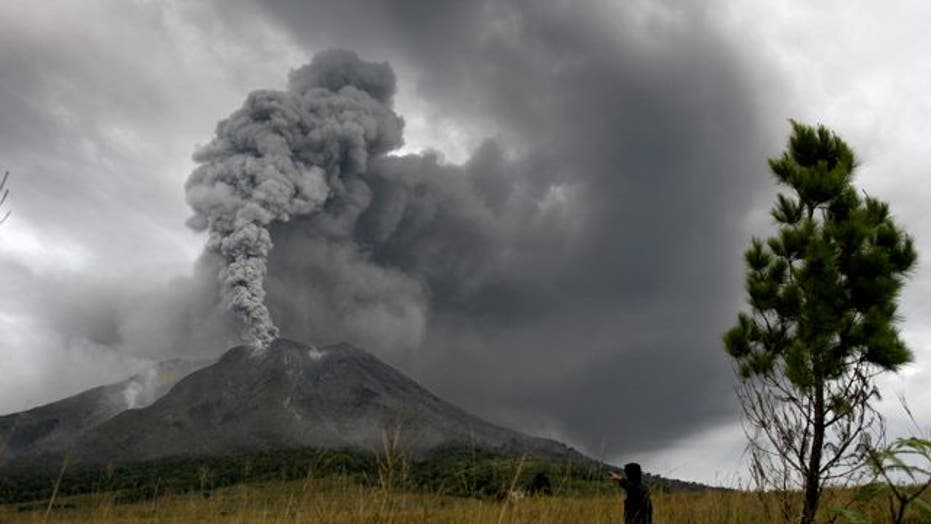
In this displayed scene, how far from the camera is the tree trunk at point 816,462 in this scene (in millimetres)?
8086

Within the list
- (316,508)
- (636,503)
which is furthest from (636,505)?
(316,508)

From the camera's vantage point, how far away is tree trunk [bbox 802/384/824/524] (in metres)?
8.09

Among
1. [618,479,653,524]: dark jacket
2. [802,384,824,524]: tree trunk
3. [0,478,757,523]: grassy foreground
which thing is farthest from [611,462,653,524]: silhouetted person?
[802,384,824,524]: tree trunk

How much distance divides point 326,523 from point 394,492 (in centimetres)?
57

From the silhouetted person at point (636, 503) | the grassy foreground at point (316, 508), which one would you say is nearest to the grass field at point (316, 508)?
the grassy foreground at point (316, 508)

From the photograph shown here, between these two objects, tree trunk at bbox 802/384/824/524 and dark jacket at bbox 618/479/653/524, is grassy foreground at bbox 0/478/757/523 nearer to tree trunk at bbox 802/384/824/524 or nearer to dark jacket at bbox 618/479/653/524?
dark jacket at bbox 618/479/653/524

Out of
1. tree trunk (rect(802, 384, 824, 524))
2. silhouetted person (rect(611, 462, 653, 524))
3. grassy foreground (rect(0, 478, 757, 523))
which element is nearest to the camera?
grassy foreground (rect(0, 478, 757, 523))

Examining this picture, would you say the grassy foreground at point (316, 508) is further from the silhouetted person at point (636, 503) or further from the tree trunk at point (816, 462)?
the tree trunk at point (816, 462)

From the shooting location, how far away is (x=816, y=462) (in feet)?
28.1

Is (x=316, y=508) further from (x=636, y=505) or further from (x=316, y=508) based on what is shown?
(x=636, y=505)

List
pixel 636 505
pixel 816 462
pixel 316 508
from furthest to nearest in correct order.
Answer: pixel 816 462 < pixel 636 505 < pixel 316 508

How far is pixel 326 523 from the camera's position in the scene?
466 centimetres

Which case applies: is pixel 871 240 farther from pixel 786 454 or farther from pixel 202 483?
pixel 202 483

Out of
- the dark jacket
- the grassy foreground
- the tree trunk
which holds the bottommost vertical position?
the grassy foreground
